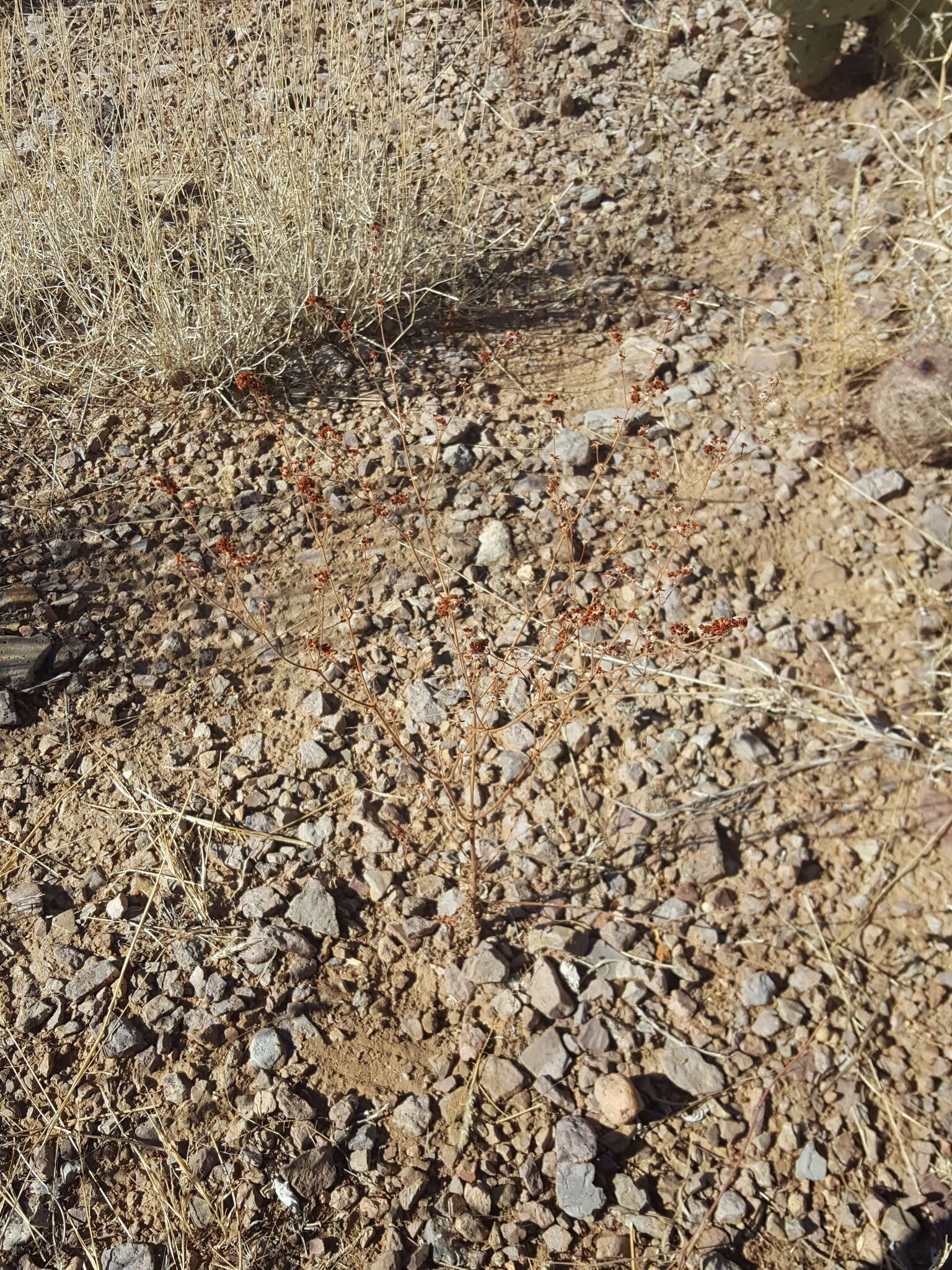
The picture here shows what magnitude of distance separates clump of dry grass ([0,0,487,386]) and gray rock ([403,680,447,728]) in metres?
1.21

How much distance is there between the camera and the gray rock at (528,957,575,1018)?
197 centimetres

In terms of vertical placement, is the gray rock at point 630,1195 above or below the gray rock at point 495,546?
below

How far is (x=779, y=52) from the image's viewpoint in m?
3.98

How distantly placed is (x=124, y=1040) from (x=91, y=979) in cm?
14

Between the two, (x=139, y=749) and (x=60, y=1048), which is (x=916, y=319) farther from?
(x=60, y=1048)

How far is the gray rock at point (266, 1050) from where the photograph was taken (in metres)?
1.85

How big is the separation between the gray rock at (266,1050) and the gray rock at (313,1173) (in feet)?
0.54

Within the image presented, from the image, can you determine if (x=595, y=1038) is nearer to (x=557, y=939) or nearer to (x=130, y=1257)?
(x=557, y=939)

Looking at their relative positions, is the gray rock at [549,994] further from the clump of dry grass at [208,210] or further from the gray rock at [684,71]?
the gray rock at [684,71]

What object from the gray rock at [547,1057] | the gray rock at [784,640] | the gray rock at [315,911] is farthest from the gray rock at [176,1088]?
the gray rock at [784,640]

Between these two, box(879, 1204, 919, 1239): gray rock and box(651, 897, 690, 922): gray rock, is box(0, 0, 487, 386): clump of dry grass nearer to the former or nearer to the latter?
box(651, 897, 690, 922): gray rock

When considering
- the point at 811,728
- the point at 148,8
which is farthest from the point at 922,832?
the point at 148,8

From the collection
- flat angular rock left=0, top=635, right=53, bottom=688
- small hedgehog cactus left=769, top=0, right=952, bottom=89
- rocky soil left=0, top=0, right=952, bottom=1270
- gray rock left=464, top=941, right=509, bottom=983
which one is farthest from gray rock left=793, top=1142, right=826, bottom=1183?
small hedgehog cactus left=769, top=0, right=952, bottom=89

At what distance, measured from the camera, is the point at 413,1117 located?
1.82 metres
